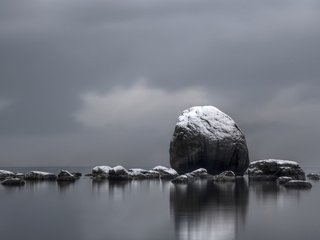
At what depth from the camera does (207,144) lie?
68375mm

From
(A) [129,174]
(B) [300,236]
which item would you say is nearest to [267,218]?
(B) [300,236]

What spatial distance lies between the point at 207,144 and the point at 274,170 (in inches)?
397

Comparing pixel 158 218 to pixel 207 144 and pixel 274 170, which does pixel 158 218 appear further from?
pixel 207 144

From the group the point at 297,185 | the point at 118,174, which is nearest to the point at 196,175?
the point at 118,174

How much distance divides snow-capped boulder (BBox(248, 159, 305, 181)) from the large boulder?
5281 millimetres

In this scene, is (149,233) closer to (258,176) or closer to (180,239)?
(180,239)

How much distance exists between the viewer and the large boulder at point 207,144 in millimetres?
68688

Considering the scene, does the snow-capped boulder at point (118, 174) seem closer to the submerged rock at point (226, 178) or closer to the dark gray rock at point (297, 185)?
the submerged rock at point (226, 178)

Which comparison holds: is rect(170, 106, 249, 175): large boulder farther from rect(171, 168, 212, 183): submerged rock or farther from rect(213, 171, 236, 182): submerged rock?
rect(213, 171, 236, 182): submerged rock

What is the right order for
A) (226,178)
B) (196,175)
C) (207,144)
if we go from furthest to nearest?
(207,144) → (196,175) → (226,178)

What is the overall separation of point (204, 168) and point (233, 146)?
16.8 feet

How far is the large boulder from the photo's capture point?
225 feet

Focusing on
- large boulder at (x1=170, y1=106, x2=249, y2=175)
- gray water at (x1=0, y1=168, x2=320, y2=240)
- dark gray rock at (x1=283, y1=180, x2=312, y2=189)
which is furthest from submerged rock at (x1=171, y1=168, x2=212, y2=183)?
gray water at (x1=0, y1=168, x2=320, y2=240)

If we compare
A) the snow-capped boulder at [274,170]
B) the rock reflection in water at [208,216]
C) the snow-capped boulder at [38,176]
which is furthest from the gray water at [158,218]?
the snow-capped boulder at [38,176]
